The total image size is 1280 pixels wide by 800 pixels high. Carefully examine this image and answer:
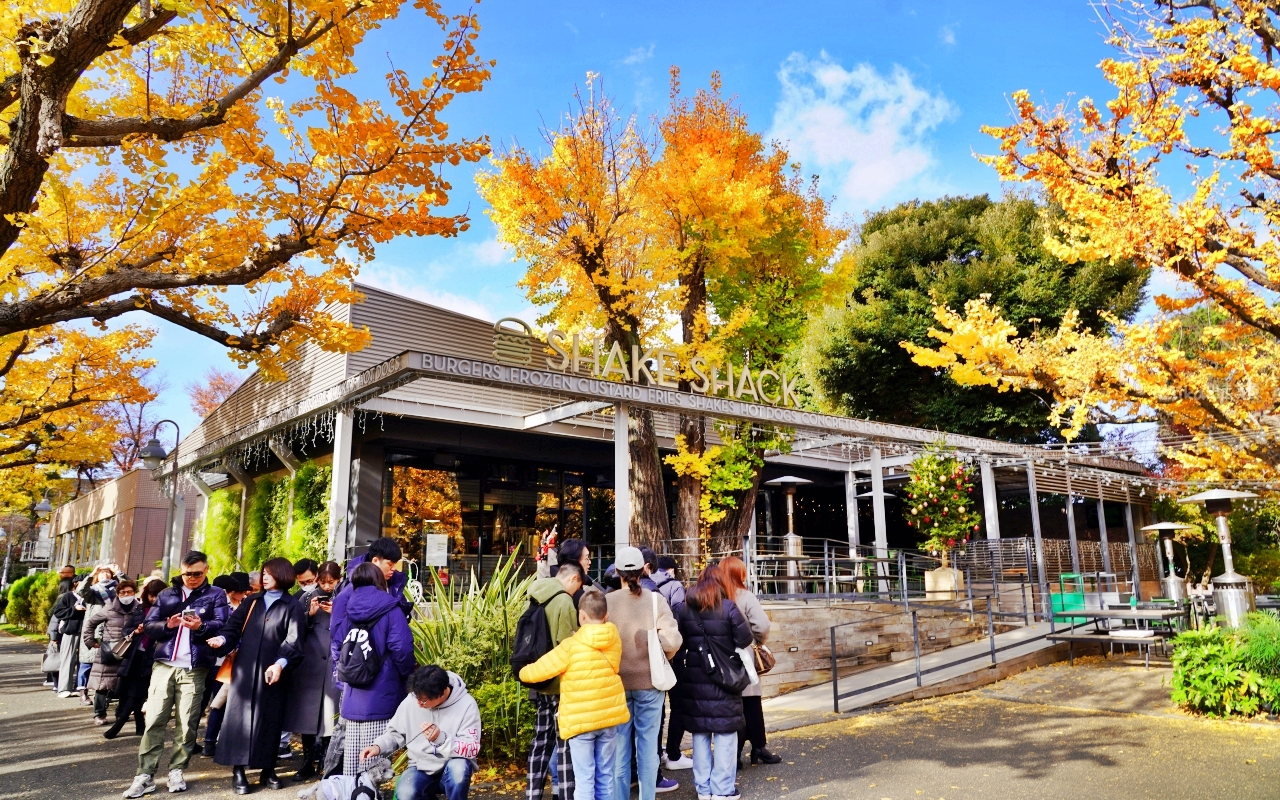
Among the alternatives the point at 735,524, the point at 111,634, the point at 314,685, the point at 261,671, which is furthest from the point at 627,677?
the point at 735,524

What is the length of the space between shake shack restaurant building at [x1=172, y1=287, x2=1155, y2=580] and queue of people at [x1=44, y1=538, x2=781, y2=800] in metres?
4.52

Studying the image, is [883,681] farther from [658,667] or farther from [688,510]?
[688,510]

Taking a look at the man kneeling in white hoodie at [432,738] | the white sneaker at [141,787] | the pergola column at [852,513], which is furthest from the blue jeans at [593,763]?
the pergola column at [852,513]

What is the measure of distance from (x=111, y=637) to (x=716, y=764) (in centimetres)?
624

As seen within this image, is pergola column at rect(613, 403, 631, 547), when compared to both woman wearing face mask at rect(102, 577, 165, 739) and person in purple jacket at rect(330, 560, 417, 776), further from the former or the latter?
person in purple jacket at rect(330, 560, 417, 776)

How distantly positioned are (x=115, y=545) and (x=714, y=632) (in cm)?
2725

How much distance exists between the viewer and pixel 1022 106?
9586 millimetres

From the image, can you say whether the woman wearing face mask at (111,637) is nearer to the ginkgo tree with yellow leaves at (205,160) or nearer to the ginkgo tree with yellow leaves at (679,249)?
the ginkgo tree with yellow leaves at (205,160)

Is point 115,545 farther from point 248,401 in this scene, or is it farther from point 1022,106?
point 1022,106

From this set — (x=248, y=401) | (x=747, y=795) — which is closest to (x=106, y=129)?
(x=747, y=795)

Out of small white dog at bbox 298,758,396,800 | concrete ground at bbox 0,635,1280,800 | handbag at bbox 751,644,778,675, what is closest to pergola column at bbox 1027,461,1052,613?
concrete ground at bbox 0,635,1280,800

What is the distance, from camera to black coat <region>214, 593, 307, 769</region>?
5586 millimetres

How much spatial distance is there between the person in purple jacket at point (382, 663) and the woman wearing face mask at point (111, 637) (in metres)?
4.27

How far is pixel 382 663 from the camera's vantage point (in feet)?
15.4
